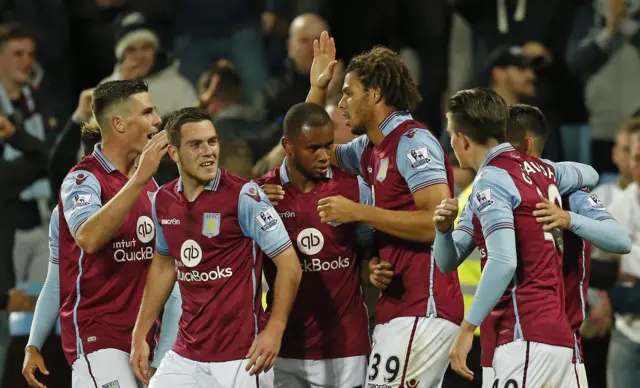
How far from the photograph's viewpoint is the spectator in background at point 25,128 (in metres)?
9.48

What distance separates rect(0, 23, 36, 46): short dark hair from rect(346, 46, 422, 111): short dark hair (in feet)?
14.9

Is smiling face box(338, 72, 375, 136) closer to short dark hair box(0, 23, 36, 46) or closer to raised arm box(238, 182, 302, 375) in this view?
raised arm box(238, 182, 302, 375)

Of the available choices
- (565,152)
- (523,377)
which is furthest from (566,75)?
(523,377)

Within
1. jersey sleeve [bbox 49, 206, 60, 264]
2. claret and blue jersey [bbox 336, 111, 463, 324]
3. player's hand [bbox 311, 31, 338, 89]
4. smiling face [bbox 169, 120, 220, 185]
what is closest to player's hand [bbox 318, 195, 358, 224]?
claret and blue jersey [bbox 336, 111, 463, 324]

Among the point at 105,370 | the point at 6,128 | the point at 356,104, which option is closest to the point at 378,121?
the point at 356,104

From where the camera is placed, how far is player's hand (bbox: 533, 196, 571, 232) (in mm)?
5504

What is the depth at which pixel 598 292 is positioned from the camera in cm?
844

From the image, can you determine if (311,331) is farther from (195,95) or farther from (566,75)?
(566,75)

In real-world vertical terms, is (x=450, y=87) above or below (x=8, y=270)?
above

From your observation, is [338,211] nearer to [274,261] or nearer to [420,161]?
[274,261]

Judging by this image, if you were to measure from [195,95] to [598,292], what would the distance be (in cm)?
364

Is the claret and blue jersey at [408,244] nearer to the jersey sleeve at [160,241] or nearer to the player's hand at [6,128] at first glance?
the jersey sleeve at [160,241]

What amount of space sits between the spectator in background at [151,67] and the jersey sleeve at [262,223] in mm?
3834

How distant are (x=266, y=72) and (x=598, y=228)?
578 cm
